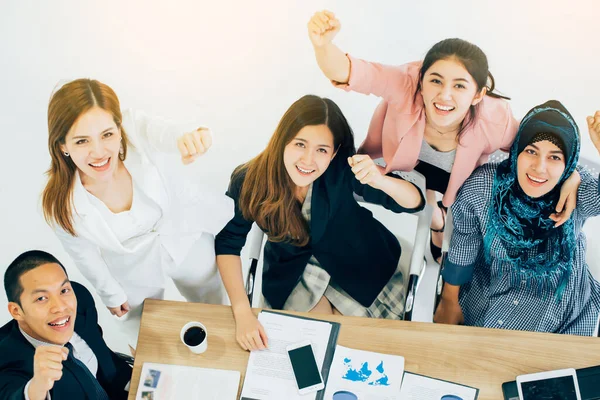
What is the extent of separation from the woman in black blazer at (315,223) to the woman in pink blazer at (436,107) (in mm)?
100

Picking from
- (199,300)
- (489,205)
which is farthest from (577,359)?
(199,300)

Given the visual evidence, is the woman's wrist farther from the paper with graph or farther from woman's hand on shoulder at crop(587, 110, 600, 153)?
woman's hand on shoulder at crop(587, 110, 600, 153)

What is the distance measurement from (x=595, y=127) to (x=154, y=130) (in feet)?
3.88

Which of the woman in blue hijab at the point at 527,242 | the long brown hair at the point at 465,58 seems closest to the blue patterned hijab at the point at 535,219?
the woman in blue hijab at the point at 527,242

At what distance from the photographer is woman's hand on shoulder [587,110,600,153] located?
1499mm

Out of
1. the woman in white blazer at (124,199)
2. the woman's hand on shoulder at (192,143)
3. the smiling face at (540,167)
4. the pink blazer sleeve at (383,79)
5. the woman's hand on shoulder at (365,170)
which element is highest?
the pink blazer sleeve at (383,79)

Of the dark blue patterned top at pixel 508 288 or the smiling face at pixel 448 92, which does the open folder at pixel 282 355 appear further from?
the smiling face at pixel 448 92

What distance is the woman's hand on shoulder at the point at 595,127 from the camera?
59.0 inches

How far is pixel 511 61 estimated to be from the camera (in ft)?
5.85

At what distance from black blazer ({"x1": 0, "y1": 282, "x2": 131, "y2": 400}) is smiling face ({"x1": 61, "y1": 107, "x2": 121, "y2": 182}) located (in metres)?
0.36

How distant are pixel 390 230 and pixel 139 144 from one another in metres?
1.01

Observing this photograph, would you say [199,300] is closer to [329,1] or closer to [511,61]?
[329,1]

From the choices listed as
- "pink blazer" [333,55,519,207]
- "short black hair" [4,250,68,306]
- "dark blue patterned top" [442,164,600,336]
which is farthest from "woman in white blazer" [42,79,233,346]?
"dark blue patterned top" [442,164,600,336]

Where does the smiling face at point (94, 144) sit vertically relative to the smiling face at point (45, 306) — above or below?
above
